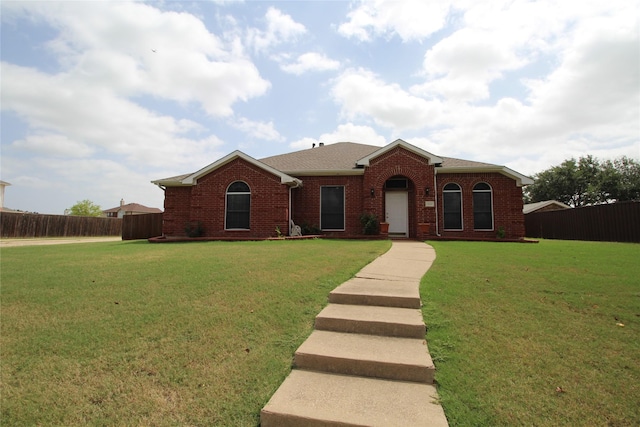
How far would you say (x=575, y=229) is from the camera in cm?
1814

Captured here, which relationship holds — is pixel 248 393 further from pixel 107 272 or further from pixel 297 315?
pixel 107 272

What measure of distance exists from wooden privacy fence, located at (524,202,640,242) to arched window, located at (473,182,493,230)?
5.66 meters

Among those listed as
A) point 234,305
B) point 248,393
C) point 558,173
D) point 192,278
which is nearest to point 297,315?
point 234,305

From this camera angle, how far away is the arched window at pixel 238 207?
1452cm

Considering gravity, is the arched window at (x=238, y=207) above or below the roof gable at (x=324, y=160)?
below

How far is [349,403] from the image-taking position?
2.79m

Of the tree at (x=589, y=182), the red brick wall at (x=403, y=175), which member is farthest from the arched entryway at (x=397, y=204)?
the tree at (x=589, y=182)

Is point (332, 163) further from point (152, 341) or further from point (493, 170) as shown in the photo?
point (152, 341)

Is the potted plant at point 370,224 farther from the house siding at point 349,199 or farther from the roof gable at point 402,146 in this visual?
the roof gable at point 402,146

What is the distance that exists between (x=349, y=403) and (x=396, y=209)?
1338 cm

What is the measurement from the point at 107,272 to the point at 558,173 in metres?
53.5

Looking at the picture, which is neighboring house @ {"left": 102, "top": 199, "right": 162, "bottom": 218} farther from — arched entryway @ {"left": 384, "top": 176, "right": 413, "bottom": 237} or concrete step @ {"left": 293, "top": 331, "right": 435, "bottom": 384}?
concrete step @ {"left": 293, "top": 331, "right": 435, "bottom": 384}

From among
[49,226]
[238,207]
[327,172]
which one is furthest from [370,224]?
[49,226]

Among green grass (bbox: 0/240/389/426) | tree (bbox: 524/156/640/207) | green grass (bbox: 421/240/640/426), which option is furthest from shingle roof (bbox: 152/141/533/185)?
tree (bbox: 524/156/640/207)
